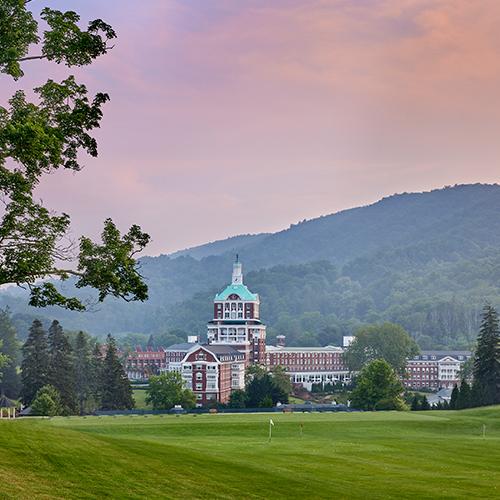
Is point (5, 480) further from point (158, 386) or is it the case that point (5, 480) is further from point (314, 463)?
point (158, 386)

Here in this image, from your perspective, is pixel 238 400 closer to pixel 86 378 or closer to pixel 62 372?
pixel 86 378

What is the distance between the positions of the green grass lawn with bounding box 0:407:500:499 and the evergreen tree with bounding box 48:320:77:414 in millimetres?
64415

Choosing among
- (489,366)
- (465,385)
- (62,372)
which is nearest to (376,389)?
(489,366)

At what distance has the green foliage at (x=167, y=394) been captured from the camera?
130875 millimetres

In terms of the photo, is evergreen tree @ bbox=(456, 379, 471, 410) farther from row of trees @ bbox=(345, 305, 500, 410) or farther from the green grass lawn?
the green grass lawn

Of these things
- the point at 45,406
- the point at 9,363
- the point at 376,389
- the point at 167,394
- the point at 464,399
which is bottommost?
the point at 45,406

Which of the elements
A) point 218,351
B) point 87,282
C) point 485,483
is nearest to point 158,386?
point 218,351

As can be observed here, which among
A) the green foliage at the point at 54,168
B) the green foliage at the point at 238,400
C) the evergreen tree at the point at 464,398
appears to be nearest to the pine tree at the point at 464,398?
the evergreen tree at the point at 464,398

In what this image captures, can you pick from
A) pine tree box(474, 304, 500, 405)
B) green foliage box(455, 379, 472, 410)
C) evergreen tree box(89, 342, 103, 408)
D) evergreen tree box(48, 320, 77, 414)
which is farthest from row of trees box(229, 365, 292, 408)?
green foliage box(455, 379, 472, 410)

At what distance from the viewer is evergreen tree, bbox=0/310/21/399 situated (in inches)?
6117

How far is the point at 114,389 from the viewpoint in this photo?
127812 millimetres

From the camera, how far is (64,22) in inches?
1146

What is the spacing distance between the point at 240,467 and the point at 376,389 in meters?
86.6

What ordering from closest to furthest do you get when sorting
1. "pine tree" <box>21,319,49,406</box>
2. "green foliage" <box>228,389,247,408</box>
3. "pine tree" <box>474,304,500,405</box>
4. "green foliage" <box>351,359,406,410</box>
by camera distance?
1. "pine tree" <box>474,304,500,405</box>
2. "pine tree" <box>21,319,49,406</box>
3. "green foliage" <box>351,359,406,410</box>
4. "green foliage" <box>228,389,247,408</box>
